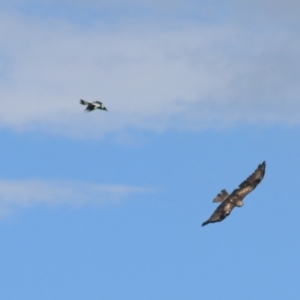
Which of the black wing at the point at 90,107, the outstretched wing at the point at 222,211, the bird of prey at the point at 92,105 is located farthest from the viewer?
the black wing at the point at 90,107

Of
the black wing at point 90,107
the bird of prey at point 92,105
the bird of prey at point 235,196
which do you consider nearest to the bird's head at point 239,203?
the bird of prey at point 235,196

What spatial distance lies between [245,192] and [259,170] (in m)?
2.74

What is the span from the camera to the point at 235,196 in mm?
116562

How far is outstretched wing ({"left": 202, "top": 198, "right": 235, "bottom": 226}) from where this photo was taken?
371ft

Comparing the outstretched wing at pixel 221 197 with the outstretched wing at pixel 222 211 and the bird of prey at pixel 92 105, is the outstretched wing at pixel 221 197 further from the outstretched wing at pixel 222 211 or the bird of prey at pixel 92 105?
the bird of prey at pixel 92 105

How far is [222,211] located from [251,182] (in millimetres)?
5545

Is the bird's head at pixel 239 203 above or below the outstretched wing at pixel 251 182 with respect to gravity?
below

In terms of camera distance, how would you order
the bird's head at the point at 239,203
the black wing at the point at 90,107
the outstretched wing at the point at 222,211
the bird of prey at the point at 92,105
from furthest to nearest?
1. the black wing at the point at 90,107
2. the bird of prey at the point at 92,105
3. the bird's head at the point at 239,203
4. the outstretched wing at the point at 222,211

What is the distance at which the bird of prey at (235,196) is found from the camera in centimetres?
11394

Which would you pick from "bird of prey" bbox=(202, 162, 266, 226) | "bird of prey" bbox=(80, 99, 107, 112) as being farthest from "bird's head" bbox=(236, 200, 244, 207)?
"bird of prey" bbox=(80, 99, 107, 112)

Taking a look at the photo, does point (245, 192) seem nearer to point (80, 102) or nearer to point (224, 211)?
point (224, 211)

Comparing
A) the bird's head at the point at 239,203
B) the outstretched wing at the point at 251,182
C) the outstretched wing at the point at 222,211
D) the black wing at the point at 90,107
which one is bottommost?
the outstretched wing at the point at 222,211

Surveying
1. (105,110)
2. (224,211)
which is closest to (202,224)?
(224,211)

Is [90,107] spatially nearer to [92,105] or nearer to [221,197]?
[92,105]
